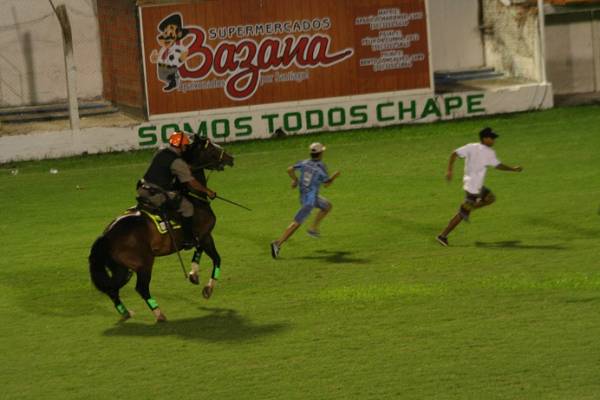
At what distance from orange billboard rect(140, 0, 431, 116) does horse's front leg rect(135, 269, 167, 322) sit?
15.5m

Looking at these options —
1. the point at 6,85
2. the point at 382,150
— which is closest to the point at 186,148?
the point at 382,150

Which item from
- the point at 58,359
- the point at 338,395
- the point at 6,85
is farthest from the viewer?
the point at 6,85

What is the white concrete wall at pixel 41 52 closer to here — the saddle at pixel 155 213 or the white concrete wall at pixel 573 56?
the white concrete wall at pixel 573 56

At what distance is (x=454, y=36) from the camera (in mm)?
37031

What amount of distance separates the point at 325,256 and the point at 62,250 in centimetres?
458

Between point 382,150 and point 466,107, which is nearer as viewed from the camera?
point 382,150

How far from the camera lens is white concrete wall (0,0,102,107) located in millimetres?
33906

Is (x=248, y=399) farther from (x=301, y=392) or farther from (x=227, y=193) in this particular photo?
(x=227, y=193)

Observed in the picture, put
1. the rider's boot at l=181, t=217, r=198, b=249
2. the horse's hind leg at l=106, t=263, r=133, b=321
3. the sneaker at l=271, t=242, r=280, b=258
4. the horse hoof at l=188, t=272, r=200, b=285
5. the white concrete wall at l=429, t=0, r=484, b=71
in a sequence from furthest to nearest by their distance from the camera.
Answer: the white concrete wall at l=429, t=0, r=484, b=71, the sneaker at l=271, t=242, r=280, b=258, the horse hoof at l=188, t=272, r=200, b=285, the rider's boot at l=181, t=217, r=198, b=249, the horse's hind leg at l=106, t=263, r=133, b=321

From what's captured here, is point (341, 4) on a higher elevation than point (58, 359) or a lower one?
higher

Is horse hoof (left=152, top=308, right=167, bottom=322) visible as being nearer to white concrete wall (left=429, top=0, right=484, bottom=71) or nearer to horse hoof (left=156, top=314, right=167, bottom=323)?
horse hoof (left=156, top=314, right=167, bottom=323)

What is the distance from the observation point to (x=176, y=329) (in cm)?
1527

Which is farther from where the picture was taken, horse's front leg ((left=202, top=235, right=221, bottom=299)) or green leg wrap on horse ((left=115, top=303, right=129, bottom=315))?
horse's front leg ((left=202, top=235, right=221, bottom=299))

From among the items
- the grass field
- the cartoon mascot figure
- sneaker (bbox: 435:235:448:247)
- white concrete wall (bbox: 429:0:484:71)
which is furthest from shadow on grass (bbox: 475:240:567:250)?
white concrete wall (bbox: 429:0:484:71)
